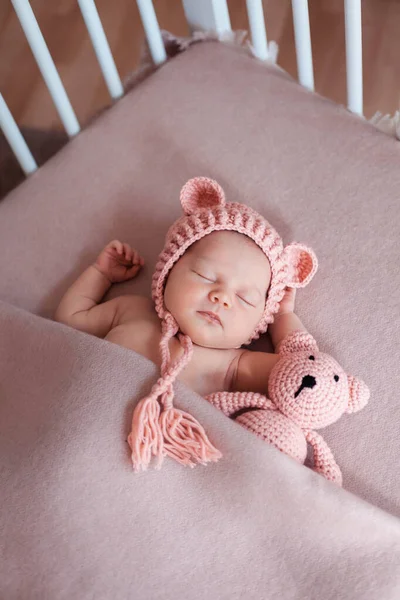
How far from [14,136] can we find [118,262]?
319mm

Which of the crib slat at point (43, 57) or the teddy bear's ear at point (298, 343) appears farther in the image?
the crib slat at point (43, 57)

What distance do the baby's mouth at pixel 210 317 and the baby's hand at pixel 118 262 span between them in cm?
17

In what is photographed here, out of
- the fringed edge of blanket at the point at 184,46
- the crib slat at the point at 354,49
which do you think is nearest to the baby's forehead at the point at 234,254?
the crib slat at the point at 354,49

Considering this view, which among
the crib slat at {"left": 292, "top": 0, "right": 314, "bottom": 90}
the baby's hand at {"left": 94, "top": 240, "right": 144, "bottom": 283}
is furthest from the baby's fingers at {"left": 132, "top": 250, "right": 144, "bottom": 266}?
the crib slat at {"left": 292, "top": 0, "right": 314, "bottom": 90}

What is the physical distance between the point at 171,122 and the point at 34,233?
303mm

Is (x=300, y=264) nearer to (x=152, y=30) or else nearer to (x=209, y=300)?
(x=209, y=300)

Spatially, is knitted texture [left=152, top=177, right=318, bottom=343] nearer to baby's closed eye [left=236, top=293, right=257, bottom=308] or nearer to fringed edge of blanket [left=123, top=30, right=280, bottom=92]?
baby's closed eye [left=236, top=293, right=257, bottom=308]

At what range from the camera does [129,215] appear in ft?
3.35

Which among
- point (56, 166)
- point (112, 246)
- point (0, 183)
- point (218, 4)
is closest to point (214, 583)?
point (112, 246)

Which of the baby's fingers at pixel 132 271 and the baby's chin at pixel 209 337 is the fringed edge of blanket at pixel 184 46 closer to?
the baby's fingers at pixel 132 271

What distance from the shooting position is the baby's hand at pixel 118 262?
0.94 meters

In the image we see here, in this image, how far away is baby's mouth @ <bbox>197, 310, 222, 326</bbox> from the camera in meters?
0.83

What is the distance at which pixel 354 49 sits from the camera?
3.07 feet

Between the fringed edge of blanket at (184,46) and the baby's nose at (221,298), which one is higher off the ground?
the fringed edge of blanket at (184,46)
